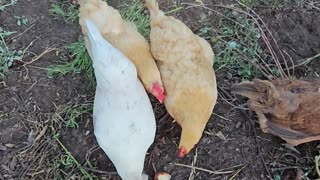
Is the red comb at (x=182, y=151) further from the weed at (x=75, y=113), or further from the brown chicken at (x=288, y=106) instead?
the weed at (x=75, y=113)

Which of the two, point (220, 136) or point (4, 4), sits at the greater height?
point (4, 4)

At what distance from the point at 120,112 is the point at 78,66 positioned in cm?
60

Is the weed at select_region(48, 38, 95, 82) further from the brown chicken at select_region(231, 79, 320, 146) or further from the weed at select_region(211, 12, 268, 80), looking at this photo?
the brown chicken at select_region(231, 79, 320, 146)

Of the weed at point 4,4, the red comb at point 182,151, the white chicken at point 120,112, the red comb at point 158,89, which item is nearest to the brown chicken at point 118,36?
the red comb at point 158,89

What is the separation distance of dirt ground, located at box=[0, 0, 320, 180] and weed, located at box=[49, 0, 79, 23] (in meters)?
0.05

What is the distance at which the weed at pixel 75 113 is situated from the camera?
9.50 ft

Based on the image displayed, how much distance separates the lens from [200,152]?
113 inches

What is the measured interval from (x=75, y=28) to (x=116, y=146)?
2.96 ft

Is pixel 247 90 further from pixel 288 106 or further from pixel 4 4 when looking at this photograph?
pixel 4 4

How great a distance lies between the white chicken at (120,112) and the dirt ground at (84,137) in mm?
229

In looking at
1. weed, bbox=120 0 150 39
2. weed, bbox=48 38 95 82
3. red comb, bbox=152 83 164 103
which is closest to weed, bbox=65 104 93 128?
weed, bbox=48 38 95 82

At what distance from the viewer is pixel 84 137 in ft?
9.45

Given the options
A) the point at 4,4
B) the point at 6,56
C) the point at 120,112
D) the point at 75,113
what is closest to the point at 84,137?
the point at 75,113

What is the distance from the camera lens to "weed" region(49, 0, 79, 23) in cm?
321
